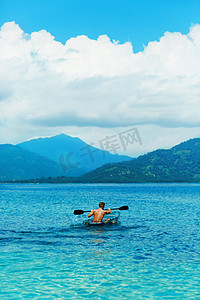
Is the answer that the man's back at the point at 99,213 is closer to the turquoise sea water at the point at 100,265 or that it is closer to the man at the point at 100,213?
the man at the point at 100,213

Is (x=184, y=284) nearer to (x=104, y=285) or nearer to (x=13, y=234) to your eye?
(x=104, y=285)

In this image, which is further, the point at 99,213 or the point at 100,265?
the point at 99,213

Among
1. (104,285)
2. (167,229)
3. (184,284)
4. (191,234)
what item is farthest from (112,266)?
(167,229)

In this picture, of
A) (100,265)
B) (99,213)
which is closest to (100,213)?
(99,213)

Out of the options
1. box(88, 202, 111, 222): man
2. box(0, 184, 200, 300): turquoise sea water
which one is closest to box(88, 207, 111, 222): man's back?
box(88, 202, 111, 222): man

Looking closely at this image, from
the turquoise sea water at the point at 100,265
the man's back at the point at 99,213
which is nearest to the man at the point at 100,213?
the man's back at the point at 99,213

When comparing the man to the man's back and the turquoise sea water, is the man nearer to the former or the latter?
the man's back

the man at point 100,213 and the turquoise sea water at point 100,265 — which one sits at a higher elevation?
the man at point 100,213

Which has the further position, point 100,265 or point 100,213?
point 100,213

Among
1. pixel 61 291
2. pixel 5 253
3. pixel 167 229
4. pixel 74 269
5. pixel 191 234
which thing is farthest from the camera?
pixel 167 229

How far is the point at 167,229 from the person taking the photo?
→ 45344 mm

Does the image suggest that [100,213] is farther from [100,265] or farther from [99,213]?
[100,265]

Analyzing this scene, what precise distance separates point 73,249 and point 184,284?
12787 millimetres

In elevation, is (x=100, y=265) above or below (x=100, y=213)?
below
